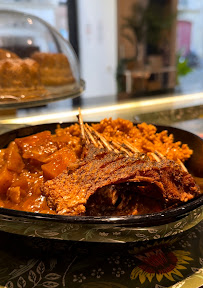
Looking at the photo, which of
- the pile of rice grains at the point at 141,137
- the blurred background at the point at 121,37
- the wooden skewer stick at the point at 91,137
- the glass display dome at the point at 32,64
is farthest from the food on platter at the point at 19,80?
the blurred background at the point at 121,37

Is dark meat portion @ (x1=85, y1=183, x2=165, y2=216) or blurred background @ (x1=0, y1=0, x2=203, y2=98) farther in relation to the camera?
blurred background @ (x1=0, y1=0, x2=203, y2=98)

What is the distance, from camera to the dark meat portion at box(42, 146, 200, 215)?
2.33 feet

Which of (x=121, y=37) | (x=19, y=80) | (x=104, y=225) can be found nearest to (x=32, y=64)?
(x=19, y=80)

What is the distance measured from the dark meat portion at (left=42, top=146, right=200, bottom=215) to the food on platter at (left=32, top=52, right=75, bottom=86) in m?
0.98

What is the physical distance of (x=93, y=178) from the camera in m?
0.74

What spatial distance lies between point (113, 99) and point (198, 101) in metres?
0.49

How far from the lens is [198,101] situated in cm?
183

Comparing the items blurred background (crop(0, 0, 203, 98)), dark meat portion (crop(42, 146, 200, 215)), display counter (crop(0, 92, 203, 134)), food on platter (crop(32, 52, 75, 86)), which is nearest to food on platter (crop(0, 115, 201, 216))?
dark meat portion (crop(42, 146, 200, 215))

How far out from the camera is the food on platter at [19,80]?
4.92 ft

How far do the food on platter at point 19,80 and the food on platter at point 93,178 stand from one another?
1.73ft

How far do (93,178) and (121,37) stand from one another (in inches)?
234

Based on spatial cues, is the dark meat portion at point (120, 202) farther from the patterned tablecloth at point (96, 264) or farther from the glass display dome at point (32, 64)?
the glass display dome at point (32, 64)

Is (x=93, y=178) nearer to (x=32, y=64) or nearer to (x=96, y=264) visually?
(x=96, y=264)

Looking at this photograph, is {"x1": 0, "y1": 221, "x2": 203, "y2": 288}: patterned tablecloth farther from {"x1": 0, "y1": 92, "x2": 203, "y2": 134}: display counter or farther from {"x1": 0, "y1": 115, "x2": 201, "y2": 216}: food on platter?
{"x1": 0, "y1": 92, "x2": 203, "y2": 134}: display counter
